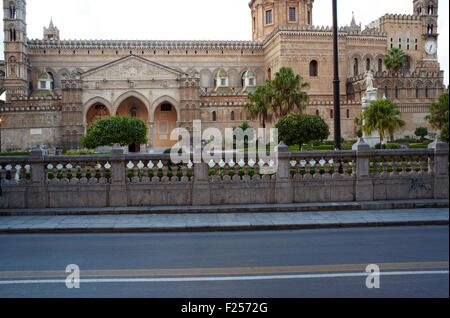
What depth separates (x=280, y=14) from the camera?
5981 cm

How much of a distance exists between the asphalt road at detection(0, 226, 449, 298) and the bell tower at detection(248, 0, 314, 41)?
55.3 metres

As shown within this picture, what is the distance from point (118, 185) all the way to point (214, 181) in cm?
249

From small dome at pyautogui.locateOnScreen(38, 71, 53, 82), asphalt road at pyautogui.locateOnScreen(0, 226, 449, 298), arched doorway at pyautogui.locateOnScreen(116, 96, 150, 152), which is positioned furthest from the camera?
small dome at pyautogui.locateOnScreen(38, 71, 53, 82)

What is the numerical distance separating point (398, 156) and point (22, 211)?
9810mm

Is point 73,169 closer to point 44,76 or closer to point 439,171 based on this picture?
point 439,171

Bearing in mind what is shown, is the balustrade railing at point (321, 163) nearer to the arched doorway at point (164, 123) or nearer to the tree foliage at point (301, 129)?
the tree foliage at point (301, 129)

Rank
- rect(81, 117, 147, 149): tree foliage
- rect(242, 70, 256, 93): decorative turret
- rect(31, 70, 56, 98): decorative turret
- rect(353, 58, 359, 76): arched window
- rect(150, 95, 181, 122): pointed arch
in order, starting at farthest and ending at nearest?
rect(353, 58, 359, 76): arched window, rect(242, 70, 256, 93): decorative turret, rect(31, 70, 56, 98): decorative turret, rect(150, 95, 181, 122): pointed arch, rect(81, 117, 147, 149): tree foliage

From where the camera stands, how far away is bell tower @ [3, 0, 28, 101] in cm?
5369

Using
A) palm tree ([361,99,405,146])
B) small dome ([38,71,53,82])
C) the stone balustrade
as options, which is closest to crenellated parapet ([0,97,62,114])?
small dome ([38,71,53,82])

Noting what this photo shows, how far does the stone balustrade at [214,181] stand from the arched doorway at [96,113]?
138 ft

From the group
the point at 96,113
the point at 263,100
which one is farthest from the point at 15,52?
the point at 263,100

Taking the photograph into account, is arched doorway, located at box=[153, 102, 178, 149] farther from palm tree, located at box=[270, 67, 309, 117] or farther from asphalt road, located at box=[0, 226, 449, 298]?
asphalt road, located at box=[0, 226, 449, 298]

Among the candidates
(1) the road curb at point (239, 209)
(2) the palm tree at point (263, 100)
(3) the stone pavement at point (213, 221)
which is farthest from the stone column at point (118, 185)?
(2) the palm tree at point (263, 100)

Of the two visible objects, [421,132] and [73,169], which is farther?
[421,132]
